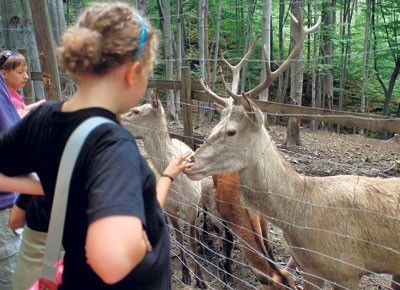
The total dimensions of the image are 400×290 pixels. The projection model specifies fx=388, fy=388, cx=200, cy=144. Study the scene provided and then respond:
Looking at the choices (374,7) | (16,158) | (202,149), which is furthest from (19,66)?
(374,7)

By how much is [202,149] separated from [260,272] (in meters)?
1.30

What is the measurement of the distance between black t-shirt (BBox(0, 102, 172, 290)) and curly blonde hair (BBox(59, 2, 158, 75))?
0.14 m

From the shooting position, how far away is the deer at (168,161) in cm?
496

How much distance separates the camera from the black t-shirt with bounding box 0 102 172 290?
101cm

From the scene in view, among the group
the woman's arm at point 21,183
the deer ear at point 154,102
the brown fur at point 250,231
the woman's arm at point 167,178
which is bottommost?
the brown fur at point 250,231

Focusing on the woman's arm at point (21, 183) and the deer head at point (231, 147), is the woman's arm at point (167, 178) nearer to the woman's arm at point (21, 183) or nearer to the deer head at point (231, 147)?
the woman's arm at point (21, 183)

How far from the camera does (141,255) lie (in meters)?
1.06

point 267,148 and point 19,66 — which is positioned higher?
point 19,66

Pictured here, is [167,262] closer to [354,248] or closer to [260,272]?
[354,248]

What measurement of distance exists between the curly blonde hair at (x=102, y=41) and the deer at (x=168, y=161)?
3619 mm

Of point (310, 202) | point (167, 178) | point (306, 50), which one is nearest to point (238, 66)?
point (310, 202)

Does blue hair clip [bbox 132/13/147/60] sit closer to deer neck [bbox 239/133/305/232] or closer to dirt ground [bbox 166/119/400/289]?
dirt ground [bbox 166/119/400/289]

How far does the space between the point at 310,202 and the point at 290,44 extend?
459 inches

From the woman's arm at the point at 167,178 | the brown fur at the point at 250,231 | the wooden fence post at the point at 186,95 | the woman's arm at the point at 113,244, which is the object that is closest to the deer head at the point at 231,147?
the brown fur at the point at 250,231
